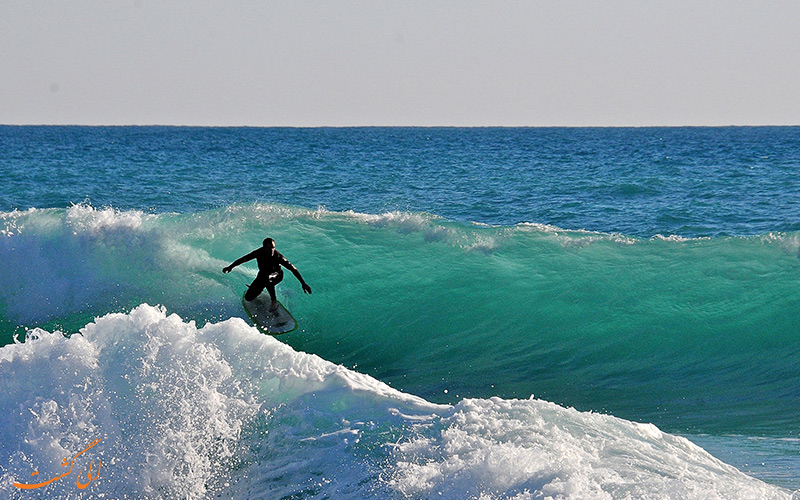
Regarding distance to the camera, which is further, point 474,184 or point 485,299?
point 474,184

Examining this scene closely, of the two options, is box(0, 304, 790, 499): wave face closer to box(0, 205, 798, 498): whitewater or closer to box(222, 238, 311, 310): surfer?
box(0, 205, 798, 498): whitewater

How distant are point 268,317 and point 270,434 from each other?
4919mm

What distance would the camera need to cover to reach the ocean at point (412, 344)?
214 inches

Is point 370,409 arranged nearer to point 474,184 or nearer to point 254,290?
point 254,290

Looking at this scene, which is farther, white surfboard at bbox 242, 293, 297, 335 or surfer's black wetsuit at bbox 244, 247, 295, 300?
white surfboard at bbox 242, 293, 297, 335

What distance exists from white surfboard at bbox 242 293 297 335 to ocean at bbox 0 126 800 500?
268 mm

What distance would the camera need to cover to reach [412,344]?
35.4 feet

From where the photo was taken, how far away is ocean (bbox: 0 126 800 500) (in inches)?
214

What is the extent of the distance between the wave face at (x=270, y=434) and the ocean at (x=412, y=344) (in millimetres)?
18

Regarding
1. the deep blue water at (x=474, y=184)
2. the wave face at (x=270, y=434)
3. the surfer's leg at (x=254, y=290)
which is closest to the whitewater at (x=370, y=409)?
the wave face at (x=270, y=434)

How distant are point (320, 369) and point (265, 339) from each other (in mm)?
585

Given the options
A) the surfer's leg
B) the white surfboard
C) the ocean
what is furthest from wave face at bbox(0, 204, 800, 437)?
the surfer's leg

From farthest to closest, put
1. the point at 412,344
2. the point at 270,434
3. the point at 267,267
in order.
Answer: the point at 412,344 < the point at 267,267 < the point at 270,434

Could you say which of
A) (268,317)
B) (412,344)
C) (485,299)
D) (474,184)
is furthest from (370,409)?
A: (474,184)
